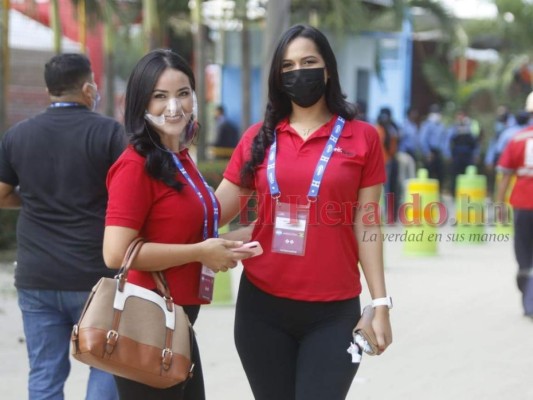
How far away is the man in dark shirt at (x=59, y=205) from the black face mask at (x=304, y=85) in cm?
101

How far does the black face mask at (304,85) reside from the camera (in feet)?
12.0

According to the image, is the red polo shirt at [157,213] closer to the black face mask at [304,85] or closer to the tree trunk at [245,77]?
the black face mask at [304,85]

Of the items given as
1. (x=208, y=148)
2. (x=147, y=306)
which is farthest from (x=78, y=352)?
(x=208, y=148)

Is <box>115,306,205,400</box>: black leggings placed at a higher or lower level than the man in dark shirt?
lower

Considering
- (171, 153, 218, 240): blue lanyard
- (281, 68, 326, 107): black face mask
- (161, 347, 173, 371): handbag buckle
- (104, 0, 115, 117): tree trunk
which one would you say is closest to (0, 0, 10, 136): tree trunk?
(104, 0, 115, 117): tree trunk

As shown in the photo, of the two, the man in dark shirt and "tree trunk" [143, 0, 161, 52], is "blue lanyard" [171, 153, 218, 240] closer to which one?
the man in dark shirt

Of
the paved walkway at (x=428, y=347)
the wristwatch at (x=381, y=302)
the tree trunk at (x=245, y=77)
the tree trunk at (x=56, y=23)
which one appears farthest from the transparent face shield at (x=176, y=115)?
the tree trunk at (x=245, y=77)

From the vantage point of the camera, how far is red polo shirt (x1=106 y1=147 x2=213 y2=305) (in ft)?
10.8

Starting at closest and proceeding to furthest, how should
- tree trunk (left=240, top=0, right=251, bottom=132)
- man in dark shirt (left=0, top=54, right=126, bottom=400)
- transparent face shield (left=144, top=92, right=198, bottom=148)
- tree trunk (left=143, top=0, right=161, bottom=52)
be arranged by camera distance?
transparent face shield (left=144, top=92, right=198, bottom=148)
man in dark shirt (left=0, top=54, right=126, bottom=400)
tree trunk (left=143, top=0, right=161, bottom=52)
tree trunk (left=240, top=0, right=251, bottom=132)

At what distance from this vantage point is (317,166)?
3570mm

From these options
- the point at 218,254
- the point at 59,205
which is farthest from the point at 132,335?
the point at 59,205

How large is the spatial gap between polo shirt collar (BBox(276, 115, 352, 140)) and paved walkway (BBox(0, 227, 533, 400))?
2.72 metres

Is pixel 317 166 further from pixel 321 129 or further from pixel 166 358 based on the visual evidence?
pixel 166 358

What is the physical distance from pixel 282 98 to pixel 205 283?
81 cm
